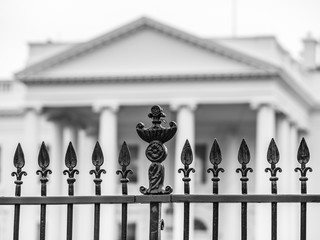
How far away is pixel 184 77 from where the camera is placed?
46.8 metres

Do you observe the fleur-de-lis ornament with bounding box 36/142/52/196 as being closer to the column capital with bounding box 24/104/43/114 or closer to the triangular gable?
the triangular gable

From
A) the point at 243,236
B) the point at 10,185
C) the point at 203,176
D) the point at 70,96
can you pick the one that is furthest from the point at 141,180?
the point at 243,236

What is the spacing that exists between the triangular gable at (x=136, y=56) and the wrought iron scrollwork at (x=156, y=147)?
128 ft

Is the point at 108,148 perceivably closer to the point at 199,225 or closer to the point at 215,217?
the point at 199,225

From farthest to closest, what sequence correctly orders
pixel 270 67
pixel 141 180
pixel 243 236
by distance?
pixel 141 180, pixel 270 67, pixel 243 236

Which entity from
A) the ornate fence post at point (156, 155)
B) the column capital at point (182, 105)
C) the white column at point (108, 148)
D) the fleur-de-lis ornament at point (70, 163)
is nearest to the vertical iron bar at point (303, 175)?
the ornate fence post at point (156, 155)

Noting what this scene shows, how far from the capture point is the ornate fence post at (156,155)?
6.97 m

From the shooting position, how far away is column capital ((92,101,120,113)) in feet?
157

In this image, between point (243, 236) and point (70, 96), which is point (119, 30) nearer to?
point (70, 96)

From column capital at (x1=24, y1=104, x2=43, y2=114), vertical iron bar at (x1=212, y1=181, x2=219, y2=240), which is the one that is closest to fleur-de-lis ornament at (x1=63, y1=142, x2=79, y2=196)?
vertical iron bar at (x1=212, y1=181, x2=219, y2=240)

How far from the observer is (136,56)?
156 ft

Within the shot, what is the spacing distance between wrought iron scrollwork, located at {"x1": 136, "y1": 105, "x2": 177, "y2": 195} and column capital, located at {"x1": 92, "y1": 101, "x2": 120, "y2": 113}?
40760 mm

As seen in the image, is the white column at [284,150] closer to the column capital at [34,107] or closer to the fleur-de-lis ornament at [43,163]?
the column capital at [34,107]

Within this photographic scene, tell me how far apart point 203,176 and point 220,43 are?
38.6 ft
